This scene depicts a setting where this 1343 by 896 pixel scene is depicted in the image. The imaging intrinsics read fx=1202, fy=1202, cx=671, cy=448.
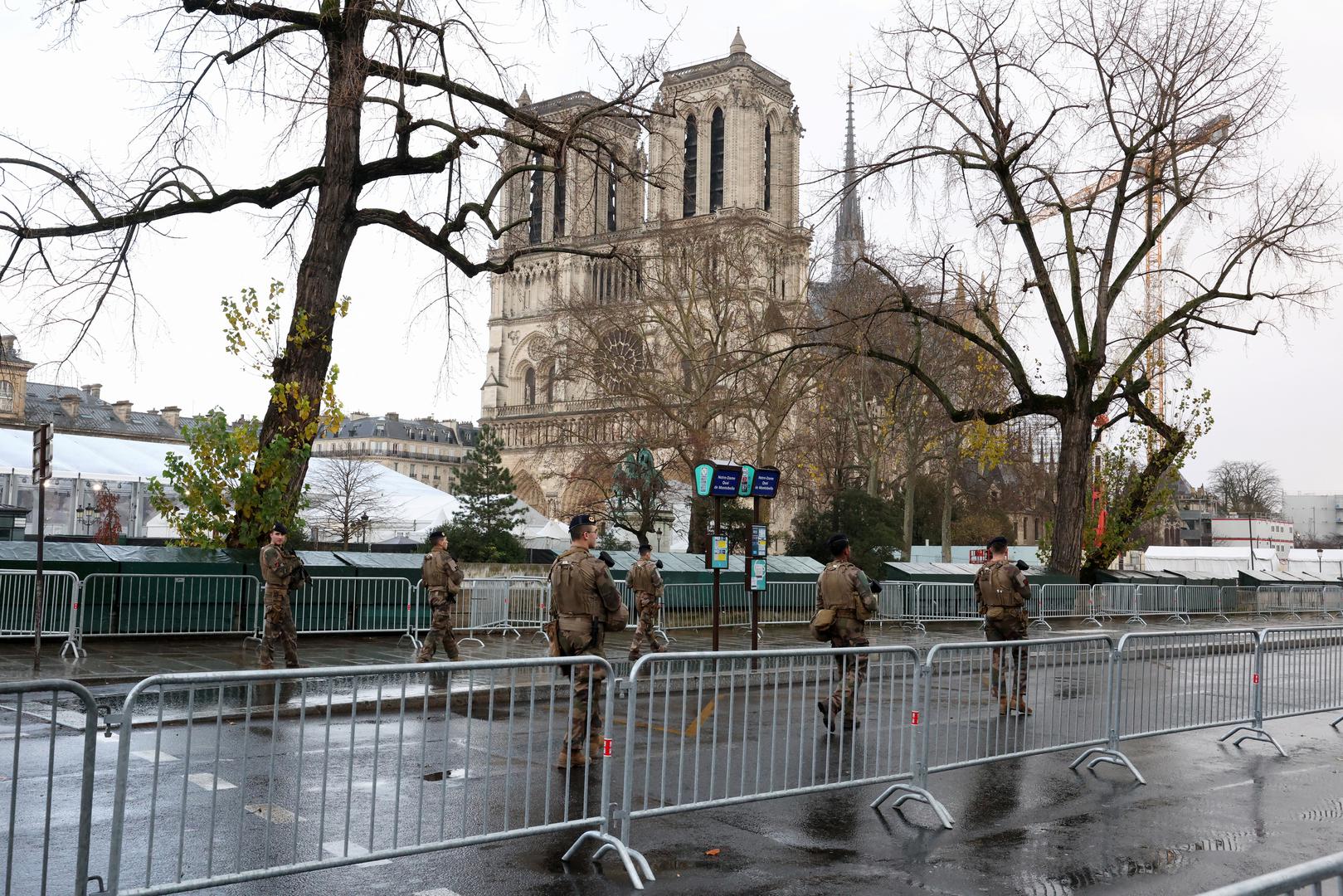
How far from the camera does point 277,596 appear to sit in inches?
532

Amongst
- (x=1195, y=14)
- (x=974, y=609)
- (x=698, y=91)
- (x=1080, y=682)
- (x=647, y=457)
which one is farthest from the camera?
(x=698, y=91)

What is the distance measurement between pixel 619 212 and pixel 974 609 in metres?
63.5

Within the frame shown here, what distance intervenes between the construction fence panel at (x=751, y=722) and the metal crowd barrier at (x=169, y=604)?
10.8m

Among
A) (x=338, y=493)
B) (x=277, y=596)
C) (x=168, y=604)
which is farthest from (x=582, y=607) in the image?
(x=338, y=493)

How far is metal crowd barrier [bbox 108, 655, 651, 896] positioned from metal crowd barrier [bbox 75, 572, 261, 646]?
24.0ft

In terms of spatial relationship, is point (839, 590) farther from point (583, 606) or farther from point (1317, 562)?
point (1317, 562)

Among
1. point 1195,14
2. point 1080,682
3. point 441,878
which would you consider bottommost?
point 441,878

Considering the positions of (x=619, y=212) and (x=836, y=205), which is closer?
(x=836, y=205)

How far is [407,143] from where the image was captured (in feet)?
59.9

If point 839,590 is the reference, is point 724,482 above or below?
above

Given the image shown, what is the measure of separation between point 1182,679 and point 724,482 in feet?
23.0

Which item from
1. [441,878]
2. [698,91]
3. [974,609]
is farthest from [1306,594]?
[698,91]

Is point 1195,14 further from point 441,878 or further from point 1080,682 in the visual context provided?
point 441,878

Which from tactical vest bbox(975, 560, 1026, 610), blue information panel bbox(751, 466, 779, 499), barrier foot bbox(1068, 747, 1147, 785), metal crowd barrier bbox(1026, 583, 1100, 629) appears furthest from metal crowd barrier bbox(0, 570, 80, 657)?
metal crowd barrier bbox(1026, 583, 1100, 629)
